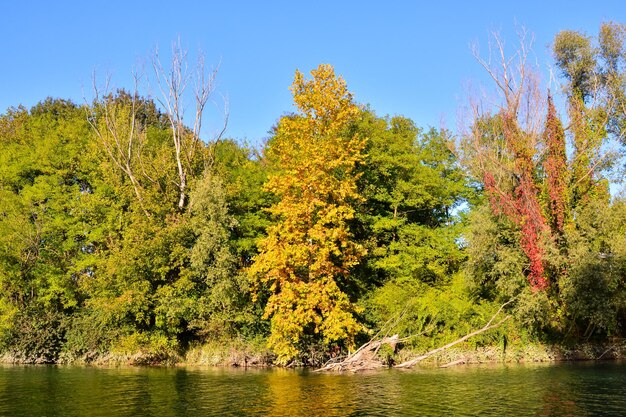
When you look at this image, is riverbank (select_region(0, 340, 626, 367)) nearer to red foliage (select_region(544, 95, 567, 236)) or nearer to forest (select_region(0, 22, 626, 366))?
forest (select_region(0, 22, 626, 366))

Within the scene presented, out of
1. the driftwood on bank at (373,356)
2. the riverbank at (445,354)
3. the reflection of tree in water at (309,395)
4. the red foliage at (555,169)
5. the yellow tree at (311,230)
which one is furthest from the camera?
the red foliage at (555,169)

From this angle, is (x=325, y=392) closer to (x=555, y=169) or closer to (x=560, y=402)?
(x=560, y=402)

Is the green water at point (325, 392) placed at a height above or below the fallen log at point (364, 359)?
below

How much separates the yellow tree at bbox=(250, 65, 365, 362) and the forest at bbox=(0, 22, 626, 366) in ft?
0.48

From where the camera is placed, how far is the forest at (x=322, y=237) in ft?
115

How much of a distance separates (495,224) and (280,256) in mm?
14755

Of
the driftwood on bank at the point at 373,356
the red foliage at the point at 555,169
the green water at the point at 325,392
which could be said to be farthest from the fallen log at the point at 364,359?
the red foliage at the point at 555,169

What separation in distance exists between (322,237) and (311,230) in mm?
944

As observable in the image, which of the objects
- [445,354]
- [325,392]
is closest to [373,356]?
[445,354]

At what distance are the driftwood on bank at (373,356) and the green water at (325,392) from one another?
168 centimetres

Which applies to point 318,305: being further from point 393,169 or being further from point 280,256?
point 393,169

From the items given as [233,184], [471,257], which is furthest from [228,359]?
[471,257]

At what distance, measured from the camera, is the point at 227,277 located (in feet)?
119

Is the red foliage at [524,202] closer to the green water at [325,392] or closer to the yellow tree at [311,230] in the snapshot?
the green water at [325,392]
